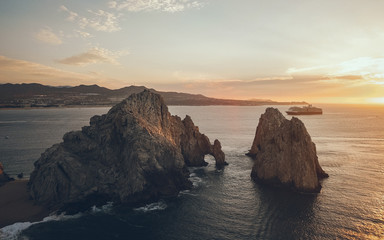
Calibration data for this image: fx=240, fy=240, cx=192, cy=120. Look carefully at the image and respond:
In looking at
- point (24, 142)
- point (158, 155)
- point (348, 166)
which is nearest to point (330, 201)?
point (348, 166)

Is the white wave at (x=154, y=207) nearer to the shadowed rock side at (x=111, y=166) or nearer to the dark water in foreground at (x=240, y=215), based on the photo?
the dark water in foreground at (x=240, y=215)

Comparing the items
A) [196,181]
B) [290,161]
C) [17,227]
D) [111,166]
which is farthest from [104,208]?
[290,161]

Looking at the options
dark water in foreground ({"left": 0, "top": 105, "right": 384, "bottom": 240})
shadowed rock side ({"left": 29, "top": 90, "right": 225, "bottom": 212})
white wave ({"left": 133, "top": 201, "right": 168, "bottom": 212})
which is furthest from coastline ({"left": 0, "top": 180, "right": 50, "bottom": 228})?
white wave ({"left": 133, "top": 201, "right": 168, "bottom": 212})

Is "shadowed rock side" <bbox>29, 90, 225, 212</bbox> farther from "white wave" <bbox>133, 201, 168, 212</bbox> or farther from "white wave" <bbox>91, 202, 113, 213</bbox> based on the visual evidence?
"white wave" <bbox>133, 201, 168, 212</bbox>

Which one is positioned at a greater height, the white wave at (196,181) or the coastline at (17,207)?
the white wave at (196,181)

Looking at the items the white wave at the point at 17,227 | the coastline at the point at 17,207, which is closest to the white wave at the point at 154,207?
the white wave at the point at 17,227

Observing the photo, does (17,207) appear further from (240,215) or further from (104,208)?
(240,215)
